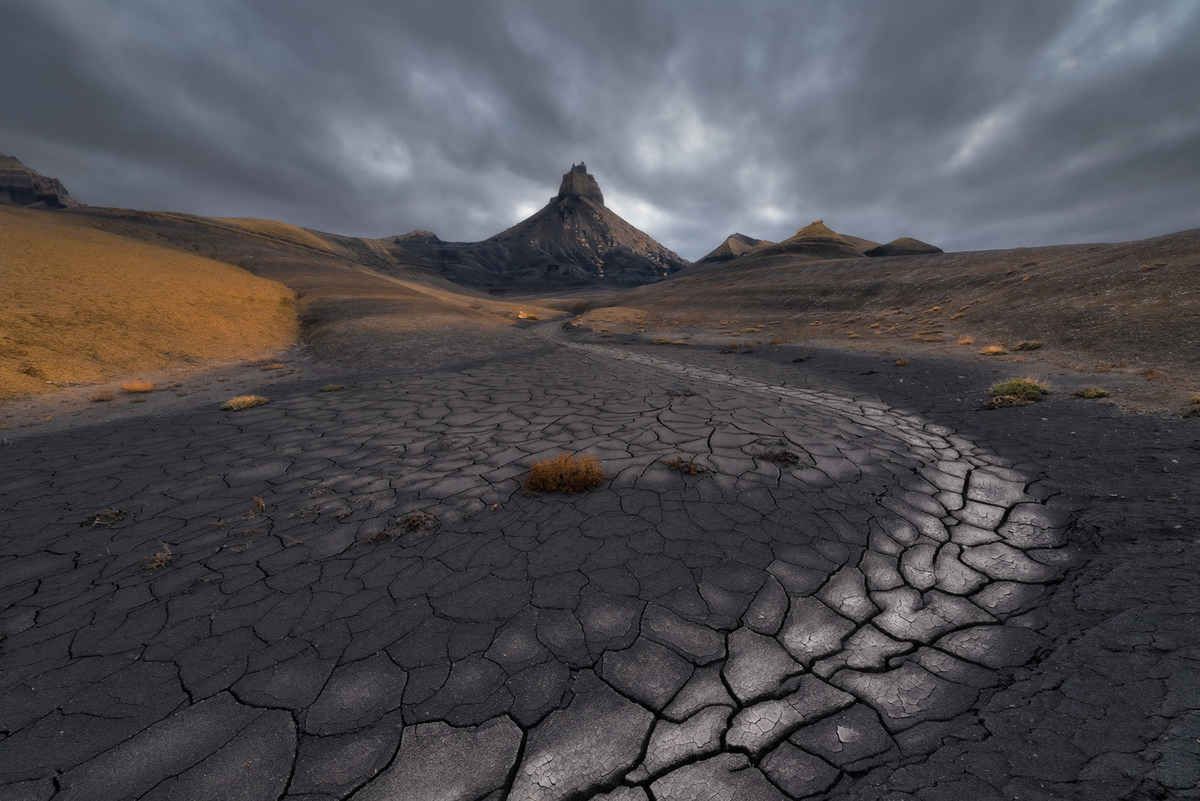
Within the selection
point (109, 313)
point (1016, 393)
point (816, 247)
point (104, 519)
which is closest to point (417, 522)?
point (104, 519)

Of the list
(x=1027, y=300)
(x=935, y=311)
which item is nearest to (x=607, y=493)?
(x=1027, y=300)

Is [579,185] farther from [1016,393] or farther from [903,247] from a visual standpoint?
[1016,393]

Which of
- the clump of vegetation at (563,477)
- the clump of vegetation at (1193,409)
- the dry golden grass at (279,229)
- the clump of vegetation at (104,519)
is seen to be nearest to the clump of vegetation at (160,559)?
the clump of vegetation at (104,519)

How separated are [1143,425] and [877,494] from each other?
4789 millimetres

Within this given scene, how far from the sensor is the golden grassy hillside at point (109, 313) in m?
12.0

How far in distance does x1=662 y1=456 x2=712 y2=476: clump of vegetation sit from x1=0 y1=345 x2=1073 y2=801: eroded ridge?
0.24 ft

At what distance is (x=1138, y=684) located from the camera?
7.33 feet

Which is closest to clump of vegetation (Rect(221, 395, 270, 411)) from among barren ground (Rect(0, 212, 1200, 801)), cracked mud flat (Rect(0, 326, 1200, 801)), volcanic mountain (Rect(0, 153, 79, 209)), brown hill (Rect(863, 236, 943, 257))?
barren ground (Rect(0, 212, 1200, 801))

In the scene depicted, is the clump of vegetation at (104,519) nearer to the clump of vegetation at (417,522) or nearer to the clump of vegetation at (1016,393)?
the clump of vegetation at (417,522)

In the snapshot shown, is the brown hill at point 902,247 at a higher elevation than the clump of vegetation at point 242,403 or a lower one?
higher

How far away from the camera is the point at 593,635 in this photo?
2838mm

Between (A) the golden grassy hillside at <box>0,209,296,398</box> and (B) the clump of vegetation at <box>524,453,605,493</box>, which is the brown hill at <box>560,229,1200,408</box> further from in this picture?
(A) the golden grassy hillside at <box>0,209,296,398</box>

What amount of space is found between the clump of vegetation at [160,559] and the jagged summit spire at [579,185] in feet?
551

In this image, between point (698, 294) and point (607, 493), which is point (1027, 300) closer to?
point (607, 493)
